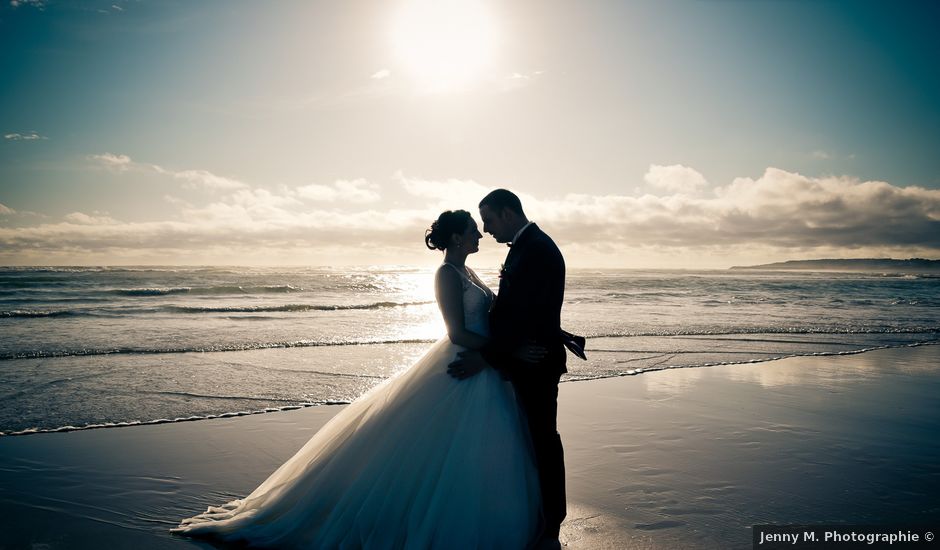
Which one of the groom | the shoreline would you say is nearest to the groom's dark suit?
the groom

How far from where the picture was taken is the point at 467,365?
391cm

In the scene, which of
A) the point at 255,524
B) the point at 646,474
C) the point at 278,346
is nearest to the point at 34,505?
the point at 255,524

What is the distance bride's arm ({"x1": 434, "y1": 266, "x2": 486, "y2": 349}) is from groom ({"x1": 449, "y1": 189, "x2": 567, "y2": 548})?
0.32 feet

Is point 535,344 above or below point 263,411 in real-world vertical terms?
above

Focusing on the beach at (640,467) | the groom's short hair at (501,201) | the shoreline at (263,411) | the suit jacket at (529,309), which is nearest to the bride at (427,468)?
the suit jacket at (529,309)

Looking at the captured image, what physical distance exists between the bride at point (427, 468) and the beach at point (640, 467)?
716 millimetres

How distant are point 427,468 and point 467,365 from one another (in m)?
0.74

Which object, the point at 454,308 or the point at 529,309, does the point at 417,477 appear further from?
the point at 529,309

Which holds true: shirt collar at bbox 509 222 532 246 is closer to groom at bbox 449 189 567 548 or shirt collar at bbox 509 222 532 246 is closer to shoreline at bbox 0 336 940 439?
groom at bbox 449 189 567 548

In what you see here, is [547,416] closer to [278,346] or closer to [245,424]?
[245,424]

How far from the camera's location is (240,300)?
3058 centimetres

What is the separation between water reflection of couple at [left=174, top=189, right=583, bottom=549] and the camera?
3658 mm

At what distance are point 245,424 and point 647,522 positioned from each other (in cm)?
533

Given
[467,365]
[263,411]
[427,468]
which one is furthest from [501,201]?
[263,411]
